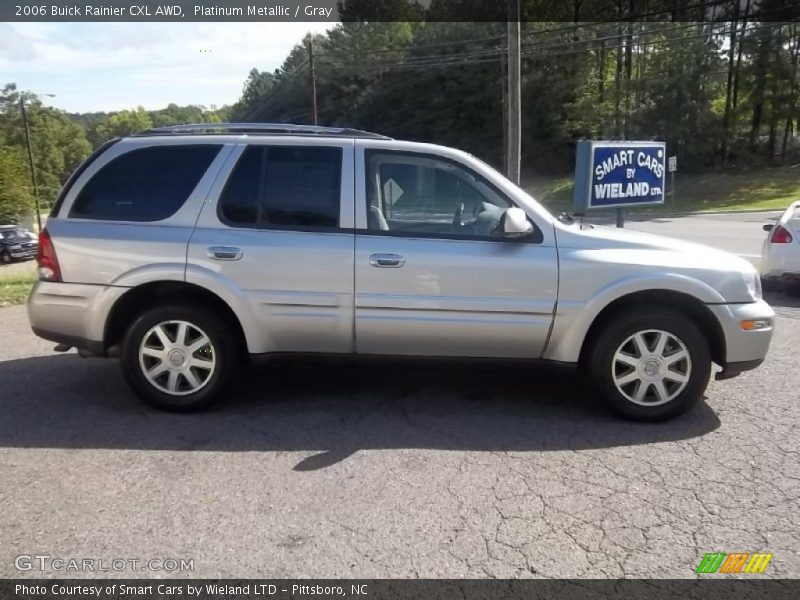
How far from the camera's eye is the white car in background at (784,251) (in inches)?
302

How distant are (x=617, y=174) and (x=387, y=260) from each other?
5.43 m

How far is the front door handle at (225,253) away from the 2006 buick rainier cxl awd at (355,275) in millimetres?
13

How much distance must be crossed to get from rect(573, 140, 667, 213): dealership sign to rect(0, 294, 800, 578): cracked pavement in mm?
3869

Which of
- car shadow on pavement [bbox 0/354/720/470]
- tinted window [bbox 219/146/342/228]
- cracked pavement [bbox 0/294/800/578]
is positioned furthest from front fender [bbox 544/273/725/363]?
tinted window [bbox 219/146/342/228]

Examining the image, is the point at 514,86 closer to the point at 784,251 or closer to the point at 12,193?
the point at 784,251

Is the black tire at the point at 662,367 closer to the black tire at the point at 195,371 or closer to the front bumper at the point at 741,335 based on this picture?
the front bumper at the point at 741,335

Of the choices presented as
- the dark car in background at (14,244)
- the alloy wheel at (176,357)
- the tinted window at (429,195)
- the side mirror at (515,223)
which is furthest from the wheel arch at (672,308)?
the dark car in background at (14,244)

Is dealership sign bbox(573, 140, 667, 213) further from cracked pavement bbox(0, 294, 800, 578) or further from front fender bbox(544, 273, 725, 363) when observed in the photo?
front fender bbox(544, 273, 725, 363)

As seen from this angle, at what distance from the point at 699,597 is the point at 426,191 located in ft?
9.19

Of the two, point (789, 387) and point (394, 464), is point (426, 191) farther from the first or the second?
point (789, 387)

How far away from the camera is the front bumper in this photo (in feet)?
13.4

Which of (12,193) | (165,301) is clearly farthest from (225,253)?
(12,193)

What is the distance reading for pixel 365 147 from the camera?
4.28m

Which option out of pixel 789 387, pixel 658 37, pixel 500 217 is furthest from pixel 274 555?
pixel 658 37
